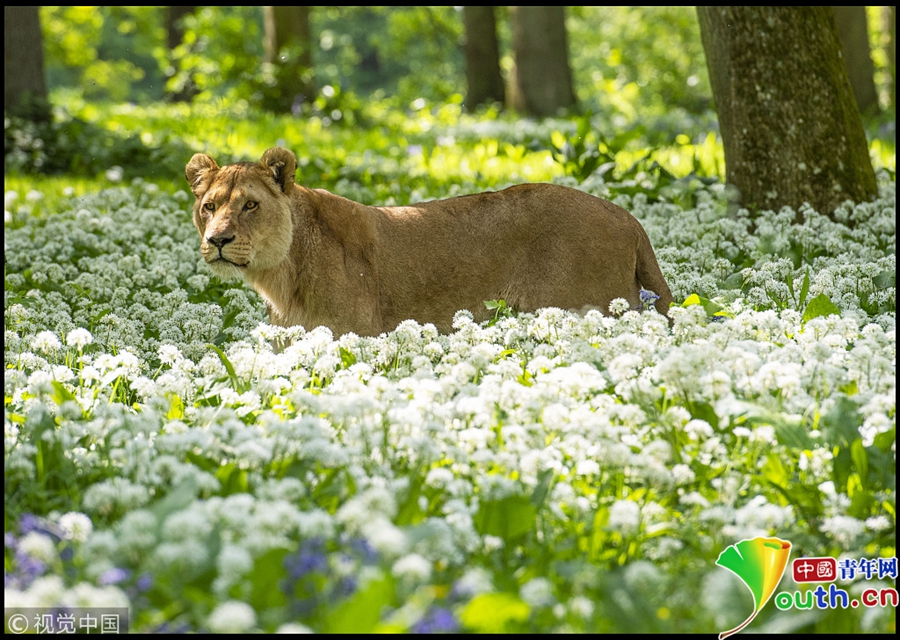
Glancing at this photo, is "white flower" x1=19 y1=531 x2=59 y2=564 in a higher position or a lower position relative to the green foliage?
lower

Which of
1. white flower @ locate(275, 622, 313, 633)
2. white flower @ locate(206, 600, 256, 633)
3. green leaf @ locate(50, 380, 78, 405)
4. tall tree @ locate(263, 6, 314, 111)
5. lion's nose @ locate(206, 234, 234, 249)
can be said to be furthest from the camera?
tall tree @ locate(263, 6, 314, 111)

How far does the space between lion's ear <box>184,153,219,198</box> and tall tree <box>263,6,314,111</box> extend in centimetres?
1296

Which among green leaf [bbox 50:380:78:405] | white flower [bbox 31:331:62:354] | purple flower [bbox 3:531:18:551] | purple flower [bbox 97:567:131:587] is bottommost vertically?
purple flower [bbox 3:531:18:551]

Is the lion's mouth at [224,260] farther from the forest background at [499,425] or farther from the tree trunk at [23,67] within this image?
the tree trunk at [23,67]

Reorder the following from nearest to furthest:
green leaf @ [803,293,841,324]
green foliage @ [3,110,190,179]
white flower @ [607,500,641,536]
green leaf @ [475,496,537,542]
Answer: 1. white flower @ [607,500,641,536]
2. green leaf @ [475,496,537,542]
3. green leaf @ [803,293,841,324]
4. green foliage @ [3,110,190,179]

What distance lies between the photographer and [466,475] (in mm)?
3721

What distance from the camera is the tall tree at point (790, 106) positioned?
8.67 m

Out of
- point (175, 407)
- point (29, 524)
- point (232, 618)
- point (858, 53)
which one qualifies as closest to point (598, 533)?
point (232, 618)

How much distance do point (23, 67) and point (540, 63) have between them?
11.2m

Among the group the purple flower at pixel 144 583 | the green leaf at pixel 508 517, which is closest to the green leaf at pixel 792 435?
the green leaf at pixel 508 517

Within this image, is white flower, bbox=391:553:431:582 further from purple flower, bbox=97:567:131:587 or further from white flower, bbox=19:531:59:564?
white flower, bbox=19:531:59:564

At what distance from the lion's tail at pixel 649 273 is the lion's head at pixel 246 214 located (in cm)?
243

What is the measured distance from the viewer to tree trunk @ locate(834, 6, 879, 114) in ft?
57.6

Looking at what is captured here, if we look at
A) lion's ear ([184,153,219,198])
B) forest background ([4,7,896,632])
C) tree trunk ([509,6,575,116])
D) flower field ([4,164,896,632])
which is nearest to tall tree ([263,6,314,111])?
tree trunk ([509,6,575,116])
